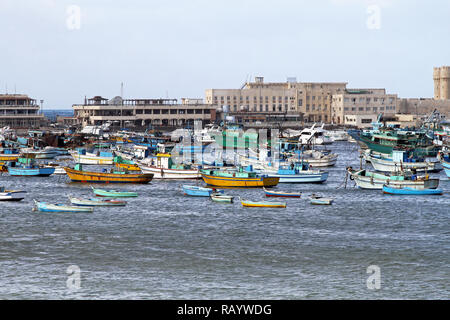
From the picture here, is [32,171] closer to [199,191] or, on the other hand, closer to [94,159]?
[94,159]

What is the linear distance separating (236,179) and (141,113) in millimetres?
133662

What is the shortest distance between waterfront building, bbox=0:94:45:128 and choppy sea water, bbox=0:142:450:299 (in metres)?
133

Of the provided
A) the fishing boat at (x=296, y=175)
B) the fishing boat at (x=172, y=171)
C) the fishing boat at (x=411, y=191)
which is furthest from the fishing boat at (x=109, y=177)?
the fishing boat at (x=411, y=191)

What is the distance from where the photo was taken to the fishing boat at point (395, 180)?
2282 inches

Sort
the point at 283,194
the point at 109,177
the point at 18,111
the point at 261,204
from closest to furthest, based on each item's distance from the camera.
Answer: the point at 261,204, the point at 283,194, the point at 109,177, the point at 18,111

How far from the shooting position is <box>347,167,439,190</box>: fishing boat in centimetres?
5797

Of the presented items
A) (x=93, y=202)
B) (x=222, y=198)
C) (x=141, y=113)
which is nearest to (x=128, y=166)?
(x=222, y=198)

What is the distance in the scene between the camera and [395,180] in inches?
2315

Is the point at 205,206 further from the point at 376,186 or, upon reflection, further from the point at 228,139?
the point at 228,139

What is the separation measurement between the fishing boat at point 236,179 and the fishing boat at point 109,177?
6.92 meters

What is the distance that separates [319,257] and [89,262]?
10727mm

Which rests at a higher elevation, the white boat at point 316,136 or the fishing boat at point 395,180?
the white boat at point 316,136

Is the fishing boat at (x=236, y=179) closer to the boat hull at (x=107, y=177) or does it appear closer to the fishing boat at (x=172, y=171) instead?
the boat hull at (x=107, y=177)
